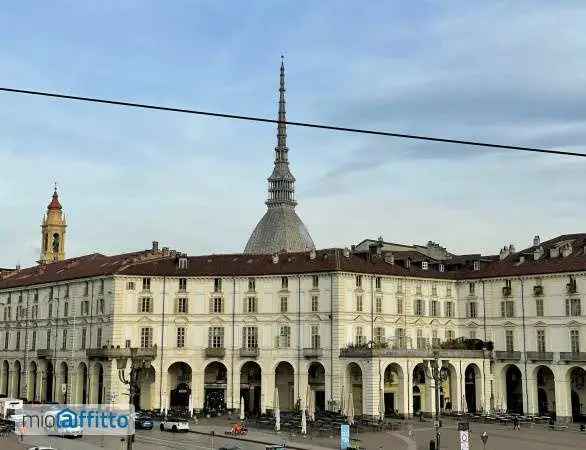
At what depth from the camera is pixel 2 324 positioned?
11212 centimetres

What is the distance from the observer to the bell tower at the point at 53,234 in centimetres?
14588

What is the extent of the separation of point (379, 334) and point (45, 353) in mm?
40450

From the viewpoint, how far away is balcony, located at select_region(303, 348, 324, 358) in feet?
282

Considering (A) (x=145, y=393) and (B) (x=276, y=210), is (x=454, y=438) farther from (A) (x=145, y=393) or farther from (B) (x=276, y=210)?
(B) (x=276, y=210)

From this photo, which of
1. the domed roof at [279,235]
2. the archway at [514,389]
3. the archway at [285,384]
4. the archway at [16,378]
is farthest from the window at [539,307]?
the archway at [16,378]

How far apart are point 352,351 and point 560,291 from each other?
22616 mm

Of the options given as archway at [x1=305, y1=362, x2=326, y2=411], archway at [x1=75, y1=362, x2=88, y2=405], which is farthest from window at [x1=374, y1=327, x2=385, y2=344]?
archway at [x1=75, y1=362, x2=88, y2=405]

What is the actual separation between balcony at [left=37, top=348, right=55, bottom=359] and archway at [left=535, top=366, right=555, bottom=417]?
55.5 meters

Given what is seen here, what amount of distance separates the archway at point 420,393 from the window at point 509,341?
9934 millimetres

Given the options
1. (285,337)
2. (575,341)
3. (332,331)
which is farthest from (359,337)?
(575,341)

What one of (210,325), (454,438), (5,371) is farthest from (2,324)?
(454,438)

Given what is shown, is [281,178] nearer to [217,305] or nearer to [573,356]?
[217,305]

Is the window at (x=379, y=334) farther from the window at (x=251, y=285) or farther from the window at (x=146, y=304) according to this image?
the window at (x=146, y=304)

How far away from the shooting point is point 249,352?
88625mm
